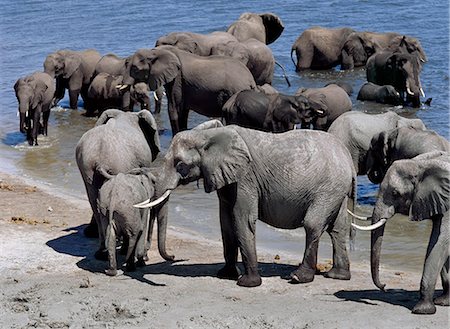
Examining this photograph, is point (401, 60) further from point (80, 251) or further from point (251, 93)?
point (80, 251)

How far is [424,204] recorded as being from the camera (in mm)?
9375

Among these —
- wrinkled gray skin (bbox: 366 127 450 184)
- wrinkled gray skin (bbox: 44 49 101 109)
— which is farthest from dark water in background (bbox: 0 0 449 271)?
wrinkled gray skin (bbox: 366 127 450 184)

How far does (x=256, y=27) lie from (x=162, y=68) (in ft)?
30.6

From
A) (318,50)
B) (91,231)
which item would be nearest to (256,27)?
(318,50)

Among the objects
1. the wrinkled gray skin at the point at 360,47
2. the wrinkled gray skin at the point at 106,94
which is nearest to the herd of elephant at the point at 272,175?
the wrinkled gray skin at the point at 106,94

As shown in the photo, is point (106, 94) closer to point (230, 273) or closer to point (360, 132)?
point (360, 132)

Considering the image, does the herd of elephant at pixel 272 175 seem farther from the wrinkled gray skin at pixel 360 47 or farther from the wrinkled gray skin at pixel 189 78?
the wrinkled gray skin at pixel 360 47

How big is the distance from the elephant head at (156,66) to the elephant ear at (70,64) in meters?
4.16

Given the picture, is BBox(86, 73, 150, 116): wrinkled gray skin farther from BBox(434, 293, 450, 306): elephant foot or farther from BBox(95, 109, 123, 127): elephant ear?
BBox(434, 293, 450, 306): elephant foot

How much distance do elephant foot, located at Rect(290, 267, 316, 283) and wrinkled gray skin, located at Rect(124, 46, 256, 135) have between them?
815 centimetres

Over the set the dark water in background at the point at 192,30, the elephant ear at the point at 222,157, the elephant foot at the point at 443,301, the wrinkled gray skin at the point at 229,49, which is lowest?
the dark water in background at the point at 192,30

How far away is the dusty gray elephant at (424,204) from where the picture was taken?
9320 mm

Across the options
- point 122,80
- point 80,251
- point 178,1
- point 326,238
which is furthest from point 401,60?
point 178,1

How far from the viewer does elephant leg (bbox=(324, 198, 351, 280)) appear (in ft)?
35.7
